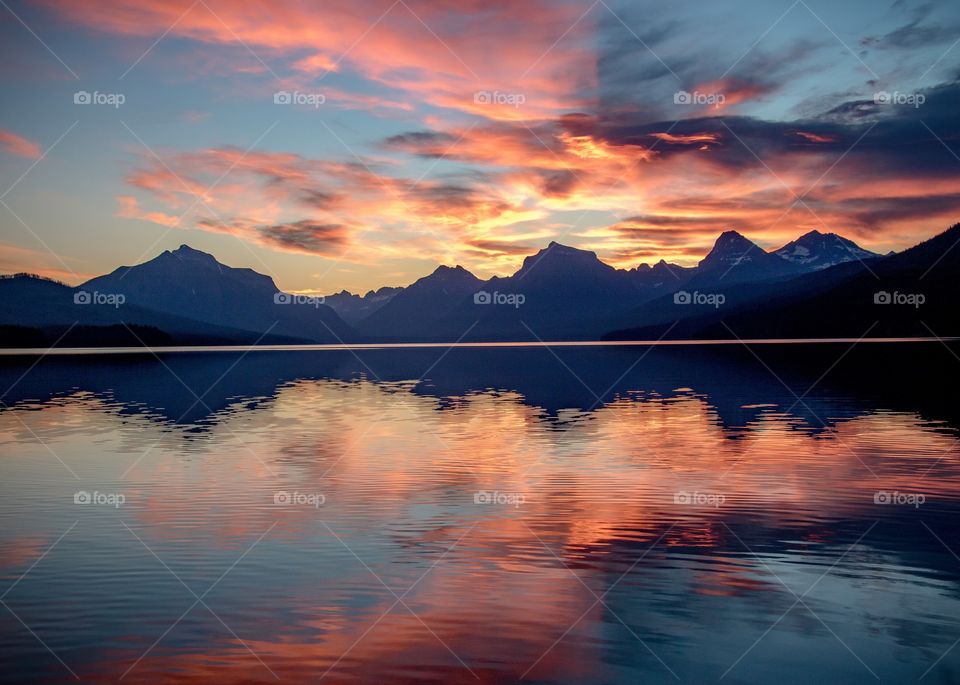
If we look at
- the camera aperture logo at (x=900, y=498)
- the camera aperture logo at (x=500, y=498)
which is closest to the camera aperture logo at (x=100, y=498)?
the camera aperture logo at (x=500, y=498)

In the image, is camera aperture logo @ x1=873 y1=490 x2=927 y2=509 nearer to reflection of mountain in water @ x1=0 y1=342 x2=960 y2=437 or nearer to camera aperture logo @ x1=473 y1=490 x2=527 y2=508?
camera aperture logo @ x1=473 y1=490 x2=527 y2=508

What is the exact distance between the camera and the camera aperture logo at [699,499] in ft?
99.5

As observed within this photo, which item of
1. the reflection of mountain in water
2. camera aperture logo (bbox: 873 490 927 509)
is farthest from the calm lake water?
the reflection of mountain in water

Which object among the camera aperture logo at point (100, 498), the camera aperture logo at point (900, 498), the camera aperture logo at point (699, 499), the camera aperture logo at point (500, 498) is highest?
the camera aperture logo at point (100, 498)

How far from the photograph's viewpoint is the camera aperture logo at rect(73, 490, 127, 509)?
3136 cm

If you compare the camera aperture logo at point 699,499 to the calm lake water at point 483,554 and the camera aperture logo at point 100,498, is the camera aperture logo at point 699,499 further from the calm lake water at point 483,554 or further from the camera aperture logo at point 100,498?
the camera aperture logo at point 100,498

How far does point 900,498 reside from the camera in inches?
1212

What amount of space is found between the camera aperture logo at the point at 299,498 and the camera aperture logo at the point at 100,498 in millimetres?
5922

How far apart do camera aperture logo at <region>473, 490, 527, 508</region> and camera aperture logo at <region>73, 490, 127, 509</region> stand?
1372cm

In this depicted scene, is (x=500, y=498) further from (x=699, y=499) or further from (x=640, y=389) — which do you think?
(x=640, y=389)

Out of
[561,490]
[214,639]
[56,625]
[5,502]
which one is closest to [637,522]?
[561,490]

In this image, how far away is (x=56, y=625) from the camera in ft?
59.7

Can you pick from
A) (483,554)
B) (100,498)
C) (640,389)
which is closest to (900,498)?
(483,554)

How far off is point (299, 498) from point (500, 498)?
794 centimetres
